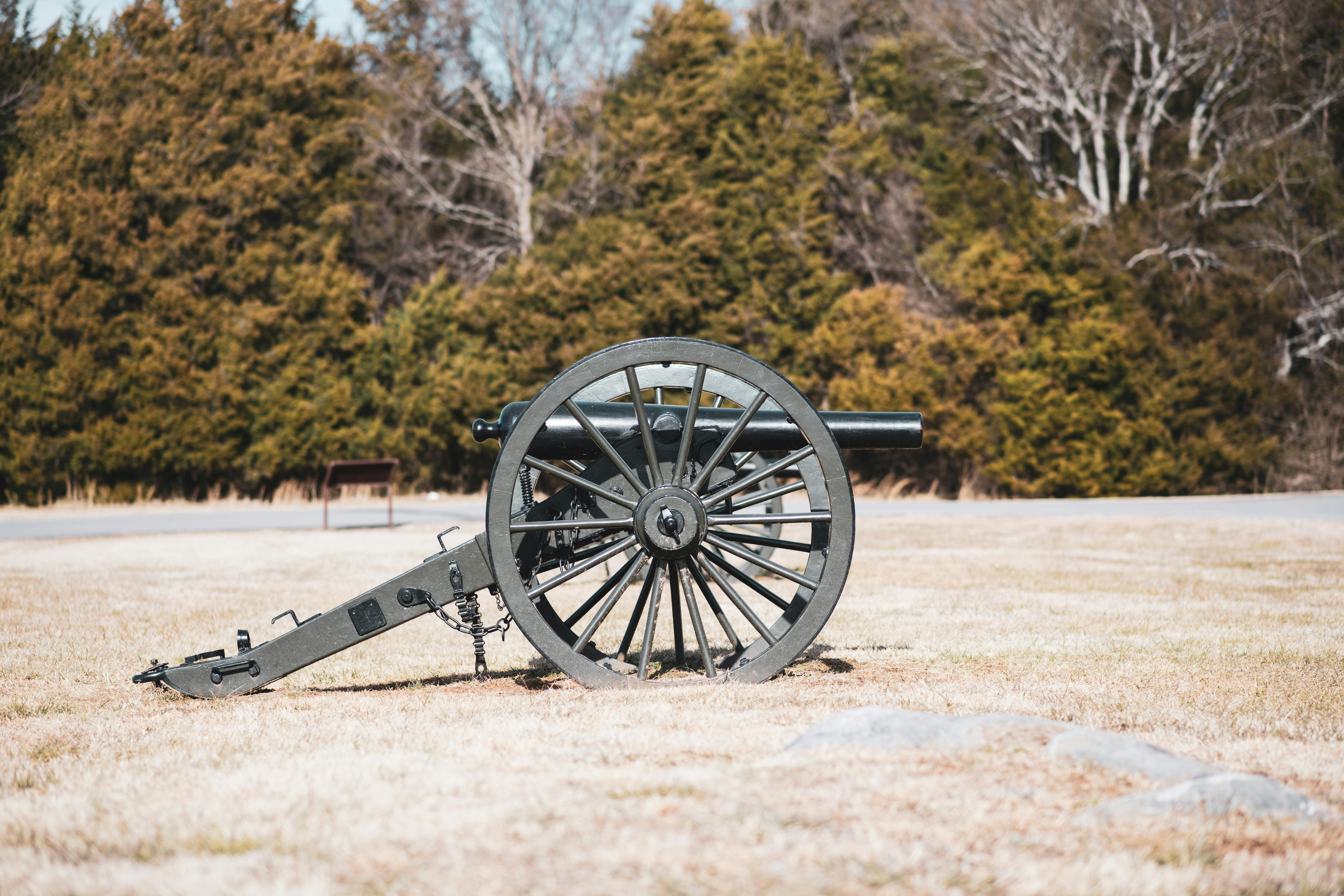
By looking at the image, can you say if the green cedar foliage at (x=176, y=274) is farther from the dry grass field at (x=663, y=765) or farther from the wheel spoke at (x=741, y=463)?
the wheel spoke at (x=741, y=463)

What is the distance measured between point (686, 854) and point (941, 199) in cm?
2425

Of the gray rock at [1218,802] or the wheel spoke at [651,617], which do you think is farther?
the wheel spoke at [651,617]

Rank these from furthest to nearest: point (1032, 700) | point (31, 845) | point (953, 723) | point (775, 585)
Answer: point (775, 585) → point (1032, 700) → point (953, 723) → point (31, 845)

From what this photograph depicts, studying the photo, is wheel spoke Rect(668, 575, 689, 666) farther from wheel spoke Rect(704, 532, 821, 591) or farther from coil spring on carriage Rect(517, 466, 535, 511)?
coil spring on carriage Rect(517, 466, 535, 511)

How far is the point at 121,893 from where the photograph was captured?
289 cm

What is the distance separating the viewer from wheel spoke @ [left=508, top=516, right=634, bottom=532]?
5031 mm

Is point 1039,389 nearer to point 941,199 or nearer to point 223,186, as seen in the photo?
point 941,199

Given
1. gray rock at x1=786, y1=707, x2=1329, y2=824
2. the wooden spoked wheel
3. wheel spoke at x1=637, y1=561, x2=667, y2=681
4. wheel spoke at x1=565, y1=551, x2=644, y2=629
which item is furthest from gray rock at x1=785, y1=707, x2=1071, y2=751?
wheel spoke at x1=565, y1=551, x2=644, y2=629

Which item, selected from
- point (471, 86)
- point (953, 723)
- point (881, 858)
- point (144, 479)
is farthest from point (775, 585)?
point (471, 86)

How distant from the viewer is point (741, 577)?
17.5 feet

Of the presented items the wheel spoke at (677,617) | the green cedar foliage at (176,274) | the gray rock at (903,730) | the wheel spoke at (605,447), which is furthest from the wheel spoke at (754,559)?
the green cedar foliage at (176,274)

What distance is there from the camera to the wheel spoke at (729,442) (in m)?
5.07

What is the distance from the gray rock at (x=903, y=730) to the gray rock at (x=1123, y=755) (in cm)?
17

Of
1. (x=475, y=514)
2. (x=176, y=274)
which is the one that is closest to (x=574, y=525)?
(x=475, y=514)
